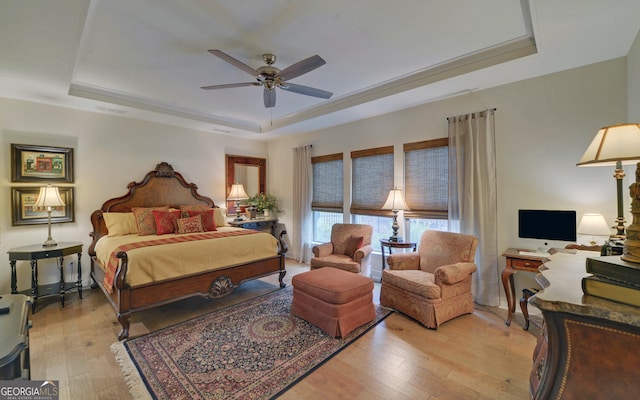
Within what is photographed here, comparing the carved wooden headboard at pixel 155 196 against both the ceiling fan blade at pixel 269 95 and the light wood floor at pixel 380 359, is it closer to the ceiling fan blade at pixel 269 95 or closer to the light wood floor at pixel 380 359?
the light wood floor at pixel 380 359

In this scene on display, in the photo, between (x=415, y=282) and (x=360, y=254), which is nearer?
(x=415, y=282)

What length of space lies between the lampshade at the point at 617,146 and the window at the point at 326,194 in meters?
3.63

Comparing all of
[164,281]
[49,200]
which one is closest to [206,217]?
[164,281]

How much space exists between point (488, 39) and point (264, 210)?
4877 mm

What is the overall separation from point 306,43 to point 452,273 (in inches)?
109

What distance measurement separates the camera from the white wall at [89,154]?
3547 millimetres

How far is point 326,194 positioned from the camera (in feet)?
17.3

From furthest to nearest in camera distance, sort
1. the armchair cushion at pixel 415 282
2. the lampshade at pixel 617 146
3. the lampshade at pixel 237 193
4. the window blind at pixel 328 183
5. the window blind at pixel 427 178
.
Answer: the lampshade at pixel 237 193 → the window blind at pixel 328 183 → the window blind at pixel 427 178 → the armchair cushion at pixel 415 282 → the lampshade at pixel 617 146

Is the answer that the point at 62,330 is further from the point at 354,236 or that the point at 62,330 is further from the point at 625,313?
the point at 625,313

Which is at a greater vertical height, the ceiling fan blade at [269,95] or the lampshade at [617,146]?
the ceiling fan blade at [269,95]

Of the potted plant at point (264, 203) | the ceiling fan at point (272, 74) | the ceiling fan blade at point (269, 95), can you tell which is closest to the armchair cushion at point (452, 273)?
the ceiling fan at point (272, 74)

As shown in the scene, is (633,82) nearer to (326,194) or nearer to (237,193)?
(326,194)

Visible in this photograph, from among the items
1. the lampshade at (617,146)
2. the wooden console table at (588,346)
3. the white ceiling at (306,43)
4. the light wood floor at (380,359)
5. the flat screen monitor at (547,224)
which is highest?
the white ceiling at (306,43)

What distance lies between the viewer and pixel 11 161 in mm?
3531
